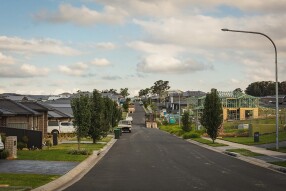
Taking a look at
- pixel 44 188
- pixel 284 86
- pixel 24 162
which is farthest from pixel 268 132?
pixel 284 86

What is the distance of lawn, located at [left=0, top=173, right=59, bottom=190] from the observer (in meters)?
13.9

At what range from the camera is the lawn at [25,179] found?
13.9 metres

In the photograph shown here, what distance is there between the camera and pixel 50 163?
2084cm

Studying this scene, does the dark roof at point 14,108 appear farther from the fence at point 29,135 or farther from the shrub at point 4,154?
the shrub at point 4,154

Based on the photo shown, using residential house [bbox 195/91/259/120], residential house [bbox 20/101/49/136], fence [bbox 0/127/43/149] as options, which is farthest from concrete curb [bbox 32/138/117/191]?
residential house [bbox 195/91/259/120]

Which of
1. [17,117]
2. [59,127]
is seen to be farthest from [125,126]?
[17,117]

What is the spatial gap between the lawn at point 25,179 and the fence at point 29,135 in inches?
525

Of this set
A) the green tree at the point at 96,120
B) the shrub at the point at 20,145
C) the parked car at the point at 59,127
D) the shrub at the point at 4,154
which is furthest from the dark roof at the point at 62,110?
the shrub at the point at 4,154

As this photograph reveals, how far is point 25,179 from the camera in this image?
15070 millimetres

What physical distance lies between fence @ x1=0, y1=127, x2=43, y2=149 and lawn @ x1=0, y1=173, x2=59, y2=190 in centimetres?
1332

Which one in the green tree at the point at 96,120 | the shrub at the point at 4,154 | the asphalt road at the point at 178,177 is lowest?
the asphalt road at the point at 178,177

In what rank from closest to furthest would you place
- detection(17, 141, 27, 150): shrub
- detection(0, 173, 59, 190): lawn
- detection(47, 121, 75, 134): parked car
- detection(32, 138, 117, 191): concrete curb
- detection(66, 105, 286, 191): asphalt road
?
detection(32, 138, 117, 191): concrete curb → detection(0, 173, 59, 190): lawn → detection(66, 105, 286, 191): asphalt road → detection(17, 141, 27, 150): shrub → detection(47, 121, 75, 134): parked car

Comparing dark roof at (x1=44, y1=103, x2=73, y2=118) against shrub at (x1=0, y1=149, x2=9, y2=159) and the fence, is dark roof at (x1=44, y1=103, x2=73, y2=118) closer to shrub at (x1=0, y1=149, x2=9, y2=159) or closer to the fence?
the fence

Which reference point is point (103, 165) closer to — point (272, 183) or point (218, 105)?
point (272, 183)
